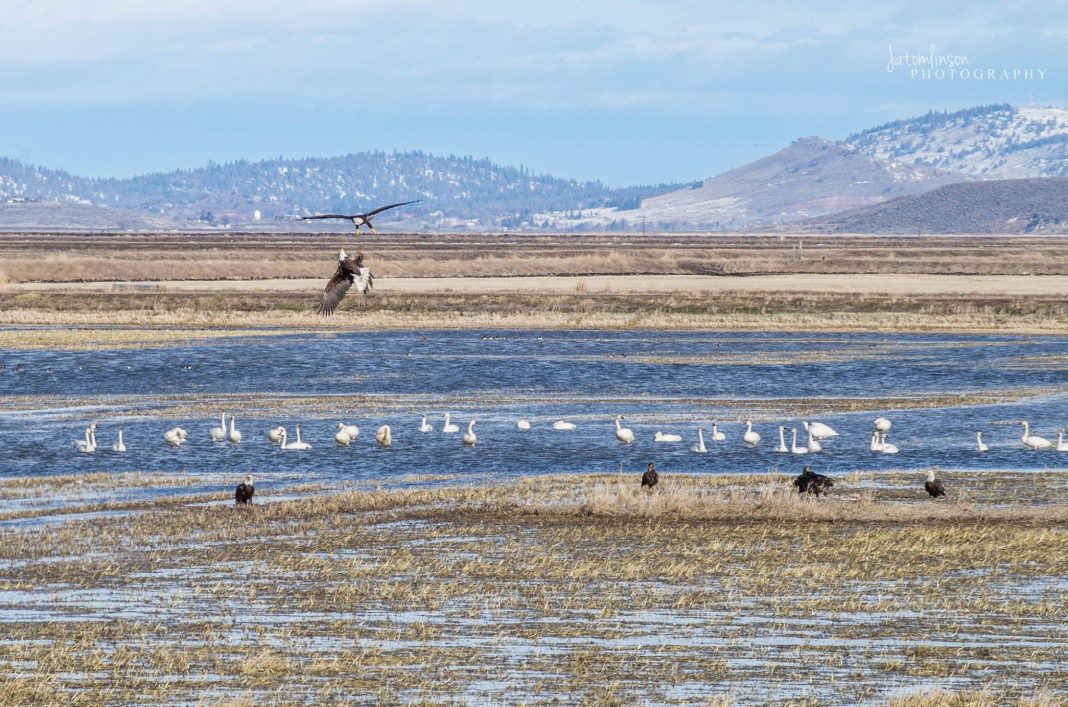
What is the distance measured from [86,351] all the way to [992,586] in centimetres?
3647

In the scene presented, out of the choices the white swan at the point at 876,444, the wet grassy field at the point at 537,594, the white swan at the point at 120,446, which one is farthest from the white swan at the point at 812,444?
the white swan at the point at 120,446

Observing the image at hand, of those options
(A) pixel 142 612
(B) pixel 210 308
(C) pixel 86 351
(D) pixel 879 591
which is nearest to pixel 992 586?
(D) pixel 879 591

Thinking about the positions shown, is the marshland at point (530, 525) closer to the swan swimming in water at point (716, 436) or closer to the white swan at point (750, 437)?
the white swan at point (750, 437)

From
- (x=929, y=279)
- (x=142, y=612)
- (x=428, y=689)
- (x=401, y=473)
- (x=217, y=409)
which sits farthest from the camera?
(x=929, y=279)

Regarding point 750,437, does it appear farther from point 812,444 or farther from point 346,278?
point 346,278

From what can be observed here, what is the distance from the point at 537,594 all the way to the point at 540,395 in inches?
906

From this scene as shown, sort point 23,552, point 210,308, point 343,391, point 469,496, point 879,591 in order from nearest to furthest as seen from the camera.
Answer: point 879,591 → point 23,552 → point 469,496 → point 343,391 → point 210,308

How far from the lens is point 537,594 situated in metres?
17.7

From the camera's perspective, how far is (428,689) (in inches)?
542

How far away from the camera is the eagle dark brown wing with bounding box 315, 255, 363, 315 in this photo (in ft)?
67.9

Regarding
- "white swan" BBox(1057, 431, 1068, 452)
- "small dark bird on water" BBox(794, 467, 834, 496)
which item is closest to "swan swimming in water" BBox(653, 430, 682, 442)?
"white swan" BBox(1057, 431, 1068, 452)

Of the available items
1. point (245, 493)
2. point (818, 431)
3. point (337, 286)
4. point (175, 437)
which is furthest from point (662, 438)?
point (337, 286)

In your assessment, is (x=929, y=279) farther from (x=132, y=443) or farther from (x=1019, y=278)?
(x=132, y=443)

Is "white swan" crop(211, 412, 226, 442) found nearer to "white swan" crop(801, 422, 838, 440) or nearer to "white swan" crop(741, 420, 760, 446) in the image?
"white swan" crop(741, 420, 760, 446)
